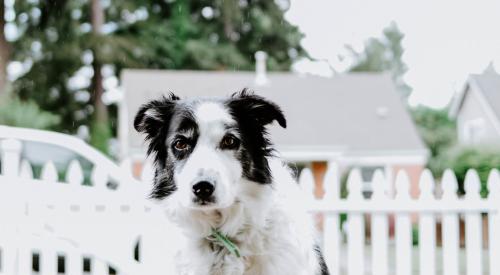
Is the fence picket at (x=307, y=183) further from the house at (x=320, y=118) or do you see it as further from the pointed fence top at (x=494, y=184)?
the house at (x=320, y=118)

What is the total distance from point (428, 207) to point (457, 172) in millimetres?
9973

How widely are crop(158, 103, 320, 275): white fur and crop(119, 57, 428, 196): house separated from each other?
13742mm

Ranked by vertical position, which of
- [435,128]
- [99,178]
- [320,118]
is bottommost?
[99,178]

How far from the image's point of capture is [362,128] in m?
17.7

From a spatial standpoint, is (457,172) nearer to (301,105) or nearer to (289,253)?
(301,105)

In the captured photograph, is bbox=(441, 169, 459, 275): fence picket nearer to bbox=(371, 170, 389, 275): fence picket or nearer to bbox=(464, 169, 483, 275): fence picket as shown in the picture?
bbox=(464, 169, 483, 275): fence picket

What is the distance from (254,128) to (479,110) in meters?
16.7

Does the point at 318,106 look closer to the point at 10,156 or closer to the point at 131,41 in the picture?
the point at 131,41

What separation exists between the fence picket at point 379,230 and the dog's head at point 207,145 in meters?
2.12

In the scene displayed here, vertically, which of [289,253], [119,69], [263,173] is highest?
[119,69]

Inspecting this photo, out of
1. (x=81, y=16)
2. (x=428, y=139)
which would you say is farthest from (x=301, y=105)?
(x=428, y=139)

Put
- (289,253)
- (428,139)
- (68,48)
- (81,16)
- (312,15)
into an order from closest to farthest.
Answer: (289,253)
(68,48)
(81,16)
(312,15)
(428,139)

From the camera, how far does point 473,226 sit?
15.5 feet

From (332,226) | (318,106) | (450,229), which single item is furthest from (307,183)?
(318,106)
